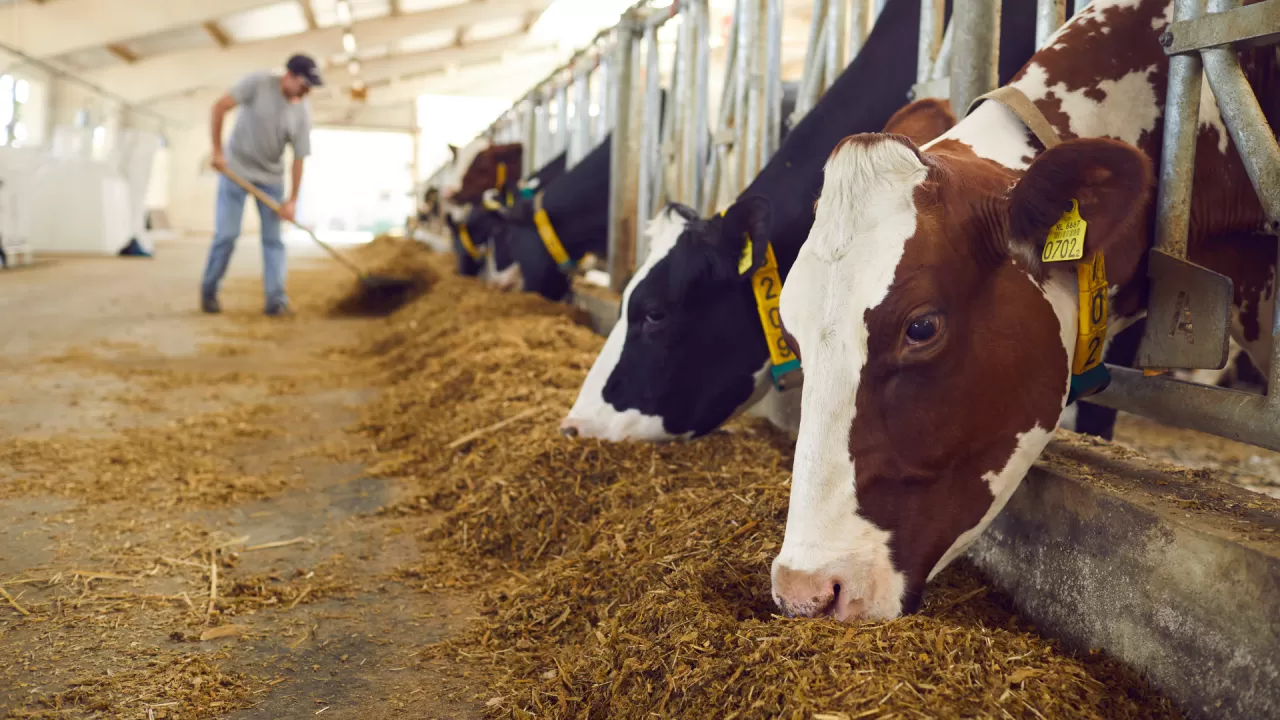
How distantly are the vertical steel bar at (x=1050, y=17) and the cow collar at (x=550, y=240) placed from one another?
162 inches

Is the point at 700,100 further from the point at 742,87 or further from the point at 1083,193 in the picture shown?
the point at 1083,193

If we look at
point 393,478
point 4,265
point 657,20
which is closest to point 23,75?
point 4,265

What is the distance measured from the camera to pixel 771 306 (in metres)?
2.70

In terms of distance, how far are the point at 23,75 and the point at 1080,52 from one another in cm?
1753

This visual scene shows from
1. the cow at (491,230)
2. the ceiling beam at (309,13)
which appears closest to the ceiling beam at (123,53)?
the ceiling beam at (309,13)

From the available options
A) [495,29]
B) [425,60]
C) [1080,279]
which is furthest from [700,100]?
[425,60]

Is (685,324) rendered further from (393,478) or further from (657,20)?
(657,20)

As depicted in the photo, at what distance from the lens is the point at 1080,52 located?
1983mm

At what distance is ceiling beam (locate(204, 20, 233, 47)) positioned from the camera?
57.7 feet

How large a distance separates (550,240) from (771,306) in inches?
148

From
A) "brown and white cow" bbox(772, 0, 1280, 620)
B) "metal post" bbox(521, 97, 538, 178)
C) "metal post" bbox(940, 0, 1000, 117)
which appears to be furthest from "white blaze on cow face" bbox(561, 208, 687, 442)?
"metal post" bbox(521, 97, 538, 178)

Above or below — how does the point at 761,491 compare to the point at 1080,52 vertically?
below

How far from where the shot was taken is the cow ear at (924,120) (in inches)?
92.6

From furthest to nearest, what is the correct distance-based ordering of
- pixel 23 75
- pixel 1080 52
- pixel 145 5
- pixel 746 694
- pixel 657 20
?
pixel 23 75, pixel 145 5, pixel 657 20, pixel 1080 52, pixel 746 694
